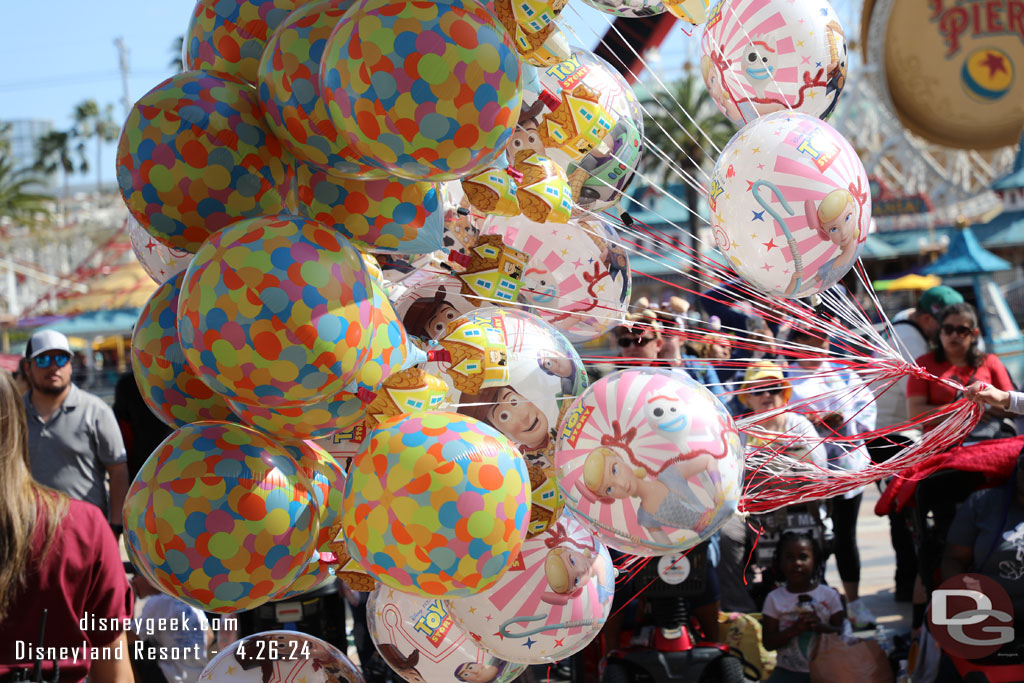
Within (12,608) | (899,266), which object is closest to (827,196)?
(12,608)

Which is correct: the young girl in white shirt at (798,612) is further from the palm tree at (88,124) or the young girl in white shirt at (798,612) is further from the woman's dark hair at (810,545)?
the palm tree at (88,124)

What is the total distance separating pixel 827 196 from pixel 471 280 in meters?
0.80

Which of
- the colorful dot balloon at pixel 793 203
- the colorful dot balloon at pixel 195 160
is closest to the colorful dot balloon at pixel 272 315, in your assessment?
the colorful dot balloon at pixel 195 160

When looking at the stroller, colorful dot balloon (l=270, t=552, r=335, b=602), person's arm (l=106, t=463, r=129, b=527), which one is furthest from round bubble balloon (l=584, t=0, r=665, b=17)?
person's arm (l=106, t=463, r=129, b=527)

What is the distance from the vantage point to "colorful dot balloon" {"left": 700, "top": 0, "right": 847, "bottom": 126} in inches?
95.3

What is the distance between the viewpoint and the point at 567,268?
2.46 metres

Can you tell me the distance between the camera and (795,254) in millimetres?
2104

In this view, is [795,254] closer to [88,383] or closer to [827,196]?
[827,196]

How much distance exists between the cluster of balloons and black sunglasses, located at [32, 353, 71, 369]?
219 centimetres

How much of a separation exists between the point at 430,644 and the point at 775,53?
1.66 metres

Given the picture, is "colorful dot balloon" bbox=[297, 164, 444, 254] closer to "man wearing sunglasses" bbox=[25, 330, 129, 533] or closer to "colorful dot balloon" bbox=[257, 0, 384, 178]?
"colorful dot balloon" bbox=[257, 0, 384, 178]

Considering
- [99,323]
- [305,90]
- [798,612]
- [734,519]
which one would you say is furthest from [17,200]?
[305,90]

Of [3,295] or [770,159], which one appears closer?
[770,159]

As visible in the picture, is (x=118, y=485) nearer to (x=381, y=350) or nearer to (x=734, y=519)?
(x=734, y=519)
